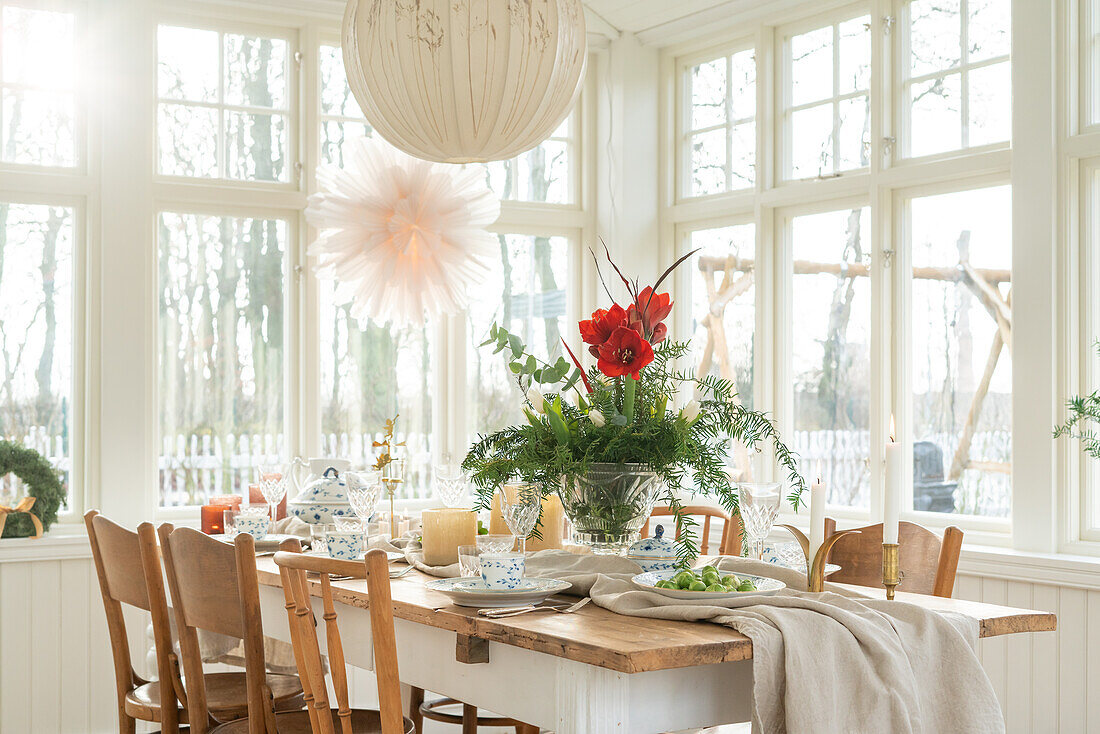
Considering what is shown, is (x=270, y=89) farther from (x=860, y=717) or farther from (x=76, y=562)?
(x=860, y=717)

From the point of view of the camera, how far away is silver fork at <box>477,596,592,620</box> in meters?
1.83

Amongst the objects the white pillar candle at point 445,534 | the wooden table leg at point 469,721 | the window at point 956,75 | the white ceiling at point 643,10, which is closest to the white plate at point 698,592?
the white pillar candle at point 445,534

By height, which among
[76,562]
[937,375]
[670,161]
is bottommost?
[76,562]

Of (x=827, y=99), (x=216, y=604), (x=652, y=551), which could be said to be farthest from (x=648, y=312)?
(x=827, y=99)

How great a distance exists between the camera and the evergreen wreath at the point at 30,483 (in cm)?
373

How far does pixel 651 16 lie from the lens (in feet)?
15.0

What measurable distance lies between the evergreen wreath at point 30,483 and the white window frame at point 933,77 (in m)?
3.13

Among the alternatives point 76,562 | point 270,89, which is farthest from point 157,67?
point 76,562

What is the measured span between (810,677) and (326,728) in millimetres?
870

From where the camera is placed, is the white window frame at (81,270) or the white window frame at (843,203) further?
the white window frame at (81,270)

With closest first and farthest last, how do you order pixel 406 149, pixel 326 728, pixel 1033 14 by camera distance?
pixel 326 728 < pixel 406 149 < pixel 1033 14

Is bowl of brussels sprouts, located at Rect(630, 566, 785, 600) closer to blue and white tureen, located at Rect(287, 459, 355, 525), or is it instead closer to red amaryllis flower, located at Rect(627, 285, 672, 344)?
red amaryllis flower, located at Rect(627, 285, 672, 344)

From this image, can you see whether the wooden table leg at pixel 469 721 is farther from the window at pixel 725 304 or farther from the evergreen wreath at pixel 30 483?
the window at pixel 725 304

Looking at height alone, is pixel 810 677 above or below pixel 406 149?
below
